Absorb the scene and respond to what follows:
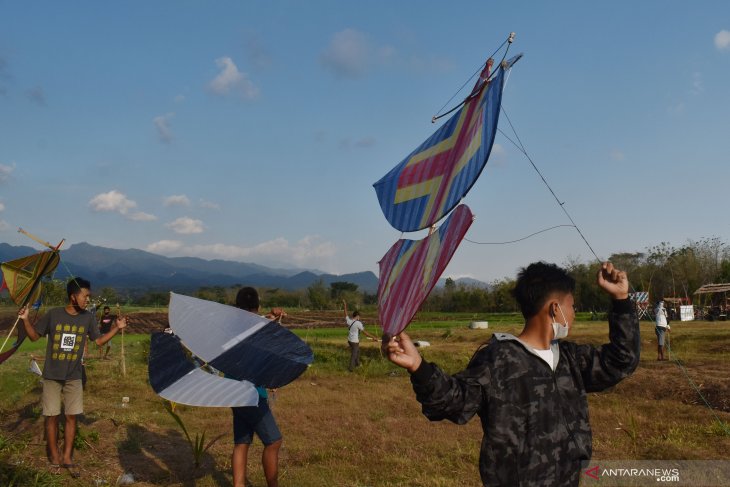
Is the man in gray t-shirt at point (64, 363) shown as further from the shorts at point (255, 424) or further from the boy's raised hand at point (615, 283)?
the boy's raised hand at point (615, 283)

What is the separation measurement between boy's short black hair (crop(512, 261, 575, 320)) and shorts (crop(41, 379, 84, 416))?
550 cm

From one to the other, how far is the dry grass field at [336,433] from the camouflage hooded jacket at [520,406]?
11.7 ft

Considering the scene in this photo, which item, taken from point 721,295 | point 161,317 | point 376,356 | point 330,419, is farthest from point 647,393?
point 161,317

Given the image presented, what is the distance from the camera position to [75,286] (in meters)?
6.35

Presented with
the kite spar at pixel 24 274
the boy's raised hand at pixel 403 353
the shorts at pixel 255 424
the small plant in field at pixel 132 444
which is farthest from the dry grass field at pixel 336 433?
the boy's raised hand at pixel 403 353

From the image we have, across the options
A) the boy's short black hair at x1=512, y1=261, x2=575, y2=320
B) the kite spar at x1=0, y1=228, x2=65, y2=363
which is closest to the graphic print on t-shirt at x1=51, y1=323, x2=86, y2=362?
the kite spar at x1=0, y1=228, x2=65, y2=363

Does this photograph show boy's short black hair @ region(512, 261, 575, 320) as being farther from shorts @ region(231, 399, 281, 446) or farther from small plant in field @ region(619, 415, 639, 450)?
small plant in field @ region(619, 415, 639, 450)

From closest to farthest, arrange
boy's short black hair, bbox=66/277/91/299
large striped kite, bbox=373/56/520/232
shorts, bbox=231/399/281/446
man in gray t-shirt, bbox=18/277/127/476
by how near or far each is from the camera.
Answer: large striped kite, bbox=373/56/520/232 < shorts, bbox=231/399/281/446 < man in gray t-shirt, bbox=18/277/127/476 < boy's short black hair, bbox=66/277/91/299

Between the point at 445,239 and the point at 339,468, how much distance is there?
15.1 feet

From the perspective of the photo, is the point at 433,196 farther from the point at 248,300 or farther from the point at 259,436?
the point at 259,436

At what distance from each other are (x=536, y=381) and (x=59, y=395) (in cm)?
573

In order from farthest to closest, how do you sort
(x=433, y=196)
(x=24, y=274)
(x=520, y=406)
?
(x=24, y=274) → (x=433, y=196) → (x=520, y=406)

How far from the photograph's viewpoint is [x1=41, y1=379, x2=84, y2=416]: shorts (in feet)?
20.1

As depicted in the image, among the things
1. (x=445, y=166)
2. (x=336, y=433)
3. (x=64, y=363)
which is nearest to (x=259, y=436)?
(x=64, y=363)
